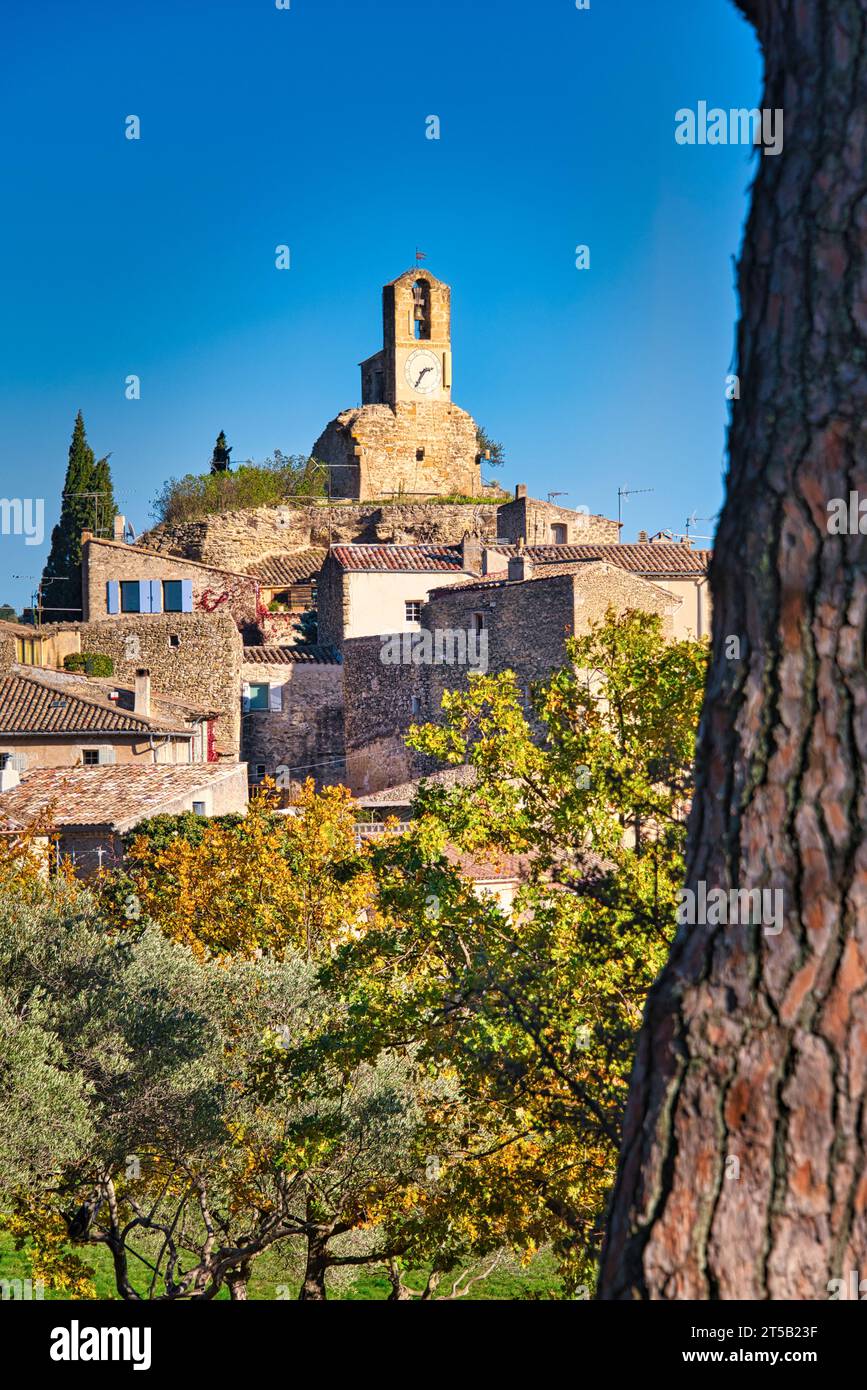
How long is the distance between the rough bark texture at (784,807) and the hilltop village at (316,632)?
28.9 metres

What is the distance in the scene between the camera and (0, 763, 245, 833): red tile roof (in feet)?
104

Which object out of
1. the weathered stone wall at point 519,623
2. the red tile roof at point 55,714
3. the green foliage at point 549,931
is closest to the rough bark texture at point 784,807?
the green foliage at point 549,931

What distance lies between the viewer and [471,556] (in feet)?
161

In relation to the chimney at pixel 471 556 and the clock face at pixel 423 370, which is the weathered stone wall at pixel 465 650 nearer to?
the chimney at pixel 471 556

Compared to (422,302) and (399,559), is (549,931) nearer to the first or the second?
(399,559)

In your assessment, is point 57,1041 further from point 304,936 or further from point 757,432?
point 757,432

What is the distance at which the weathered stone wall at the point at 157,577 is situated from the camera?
52.3 m

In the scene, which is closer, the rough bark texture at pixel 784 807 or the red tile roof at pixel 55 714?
the rough bark texture at pixel 784 807

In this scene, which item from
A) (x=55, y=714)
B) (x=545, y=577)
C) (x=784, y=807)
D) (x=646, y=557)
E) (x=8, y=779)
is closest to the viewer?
(x=784, y=807)

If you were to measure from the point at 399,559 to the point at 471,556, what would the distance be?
95.7 inches

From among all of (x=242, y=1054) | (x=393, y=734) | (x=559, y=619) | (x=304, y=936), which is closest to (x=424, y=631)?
(x=393, y=734)

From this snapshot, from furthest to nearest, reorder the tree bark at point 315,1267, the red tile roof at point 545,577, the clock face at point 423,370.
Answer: the clock face at point 423,370
the red tile roof at point 545,577
the tree bark at point 315,1267

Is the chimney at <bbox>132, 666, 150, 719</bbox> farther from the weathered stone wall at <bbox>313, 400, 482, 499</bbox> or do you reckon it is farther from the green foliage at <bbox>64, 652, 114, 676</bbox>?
the weathered stone wall at <bbox>313, 400, 482, 499</bbox>

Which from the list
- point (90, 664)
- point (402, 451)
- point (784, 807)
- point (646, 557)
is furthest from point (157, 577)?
point (784, 807)
